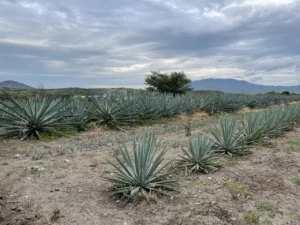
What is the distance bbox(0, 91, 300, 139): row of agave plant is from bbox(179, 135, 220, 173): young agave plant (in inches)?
180

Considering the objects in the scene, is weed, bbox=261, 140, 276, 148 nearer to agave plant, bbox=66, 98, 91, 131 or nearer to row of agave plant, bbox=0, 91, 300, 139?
row of agave plant, bbox=0, 91, 300, 139

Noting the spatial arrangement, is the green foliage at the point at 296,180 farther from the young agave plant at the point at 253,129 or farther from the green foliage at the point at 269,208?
the young agave plant at the point at 253,129

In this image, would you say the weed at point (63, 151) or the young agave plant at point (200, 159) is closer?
the young agave plant at point (200, 159)

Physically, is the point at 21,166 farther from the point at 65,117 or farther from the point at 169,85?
the point at 169,85

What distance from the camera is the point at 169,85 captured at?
34.5 metres

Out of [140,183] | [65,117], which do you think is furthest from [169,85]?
[140,183]

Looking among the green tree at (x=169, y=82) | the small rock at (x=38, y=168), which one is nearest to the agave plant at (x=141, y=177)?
the small rock at (x=38, y=168)

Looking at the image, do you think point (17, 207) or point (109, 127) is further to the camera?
point (109, 127)

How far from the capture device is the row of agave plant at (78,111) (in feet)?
28.3

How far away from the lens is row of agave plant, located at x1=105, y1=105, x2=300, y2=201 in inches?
164

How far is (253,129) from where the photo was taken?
23.8 feet

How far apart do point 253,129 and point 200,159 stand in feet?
8.47

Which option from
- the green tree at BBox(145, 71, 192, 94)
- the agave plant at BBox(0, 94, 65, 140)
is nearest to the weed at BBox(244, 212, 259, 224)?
the agave plant at BBox(0, 94, 65, 140)

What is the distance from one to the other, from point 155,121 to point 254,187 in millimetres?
7958
